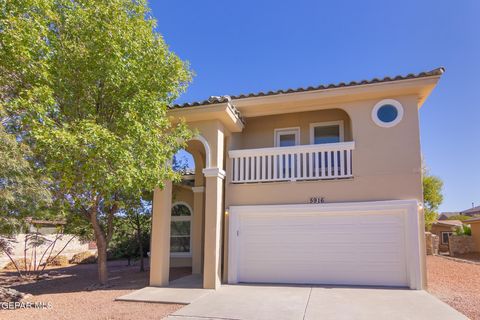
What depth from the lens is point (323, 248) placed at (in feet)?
34.8

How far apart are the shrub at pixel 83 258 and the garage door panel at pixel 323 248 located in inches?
587

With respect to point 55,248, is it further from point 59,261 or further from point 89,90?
point 89,90

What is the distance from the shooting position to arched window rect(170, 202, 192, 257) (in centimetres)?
1581

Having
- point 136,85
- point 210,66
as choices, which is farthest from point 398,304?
point 210,66

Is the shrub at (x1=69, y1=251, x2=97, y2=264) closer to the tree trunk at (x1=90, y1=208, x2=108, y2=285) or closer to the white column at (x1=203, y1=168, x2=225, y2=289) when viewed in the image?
the tree trunk at (x1=90, y1=208, x2=108, y2=285)

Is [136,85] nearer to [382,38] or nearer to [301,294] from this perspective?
[301,294]

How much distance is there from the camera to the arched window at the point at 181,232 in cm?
1581

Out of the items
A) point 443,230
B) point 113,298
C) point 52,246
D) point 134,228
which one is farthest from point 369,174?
point 443,230

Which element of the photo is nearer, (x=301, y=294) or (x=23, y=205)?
(x=23, y=205)

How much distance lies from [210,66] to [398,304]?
1107 cm

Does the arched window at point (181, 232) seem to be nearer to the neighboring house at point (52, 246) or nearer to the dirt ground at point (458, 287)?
the neighboring house at point (52, 246)

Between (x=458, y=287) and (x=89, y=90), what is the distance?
38.3ft

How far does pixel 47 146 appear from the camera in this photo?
7578 millimetres

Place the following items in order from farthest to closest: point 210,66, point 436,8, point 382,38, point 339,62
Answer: point 210,66 < point 339,62 < point 382,38 < point 436,8
